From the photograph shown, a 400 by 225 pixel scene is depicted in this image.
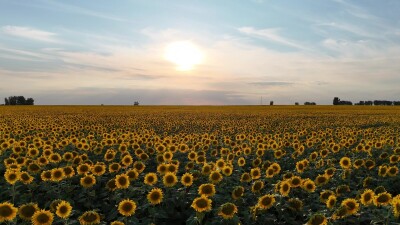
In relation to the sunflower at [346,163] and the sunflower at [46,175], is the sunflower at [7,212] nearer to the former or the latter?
the sunflower at [46,175]

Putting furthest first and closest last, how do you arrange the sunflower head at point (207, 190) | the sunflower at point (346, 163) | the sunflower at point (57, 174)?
the sunflower at point (346, 163), the sunflower at point (57, 174), the sunflower head at point (207, 190)

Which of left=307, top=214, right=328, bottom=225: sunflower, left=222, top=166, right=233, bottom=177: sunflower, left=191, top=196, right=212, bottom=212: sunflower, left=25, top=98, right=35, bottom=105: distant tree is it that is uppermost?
left=25, top=98, right=35, bottom=105: distant tree

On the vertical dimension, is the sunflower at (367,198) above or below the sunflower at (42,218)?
above

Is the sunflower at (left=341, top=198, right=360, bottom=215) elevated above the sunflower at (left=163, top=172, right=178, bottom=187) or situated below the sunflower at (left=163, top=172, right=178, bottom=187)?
below

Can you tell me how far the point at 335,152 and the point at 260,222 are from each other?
263 inches

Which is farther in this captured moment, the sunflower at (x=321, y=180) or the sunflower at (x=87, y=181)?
the sunflower at (x=321, y=180)

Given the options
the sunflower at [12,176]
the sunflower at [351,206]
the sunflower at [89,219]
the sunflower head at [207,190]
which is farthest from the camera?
the sunflower at [12,176]

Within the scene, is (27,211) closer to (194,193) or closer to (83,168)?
(83,168)

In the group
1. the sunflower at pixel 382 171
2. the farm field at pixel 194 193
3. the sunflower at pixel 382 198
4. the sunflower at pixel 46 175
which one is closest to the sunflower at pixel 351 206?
the farm field at pixel 194 193

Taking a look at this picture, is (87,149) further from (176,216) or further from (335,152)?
(335,152)

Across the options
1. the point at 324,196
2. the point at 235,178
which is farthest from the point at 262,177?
the point at 324,196

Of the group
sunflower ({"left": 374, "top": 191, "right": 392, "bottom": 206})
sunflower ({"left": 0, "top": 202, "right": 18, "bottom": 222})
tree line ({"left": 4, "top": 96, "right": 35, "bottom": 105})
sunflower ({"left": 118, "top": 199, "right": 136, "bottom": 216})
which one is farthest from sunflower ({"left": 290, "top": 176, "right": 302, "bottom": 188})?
tree line ({"left": 4, "top": 96, "right": 35, "bottom": 105})

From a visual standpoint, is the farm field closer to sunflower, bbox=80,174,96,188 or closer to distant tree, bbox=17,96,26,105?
sunflower, bbox=80,174,96,188

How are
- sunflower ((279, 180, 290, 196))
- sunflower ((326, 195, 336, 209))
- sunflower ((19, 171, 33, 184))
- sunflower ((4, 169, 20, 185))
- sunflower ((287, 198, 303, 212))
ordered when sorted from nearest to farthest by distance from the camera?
sunflower ((326, 195, 336, 209)) < sunflower ((287, 198, 303, 212)) < sunflower ((279, 180, 290, 196)) < sunflower ((4, 169, 20, 185)) < sunflower ((19, 171, 33, 184))
